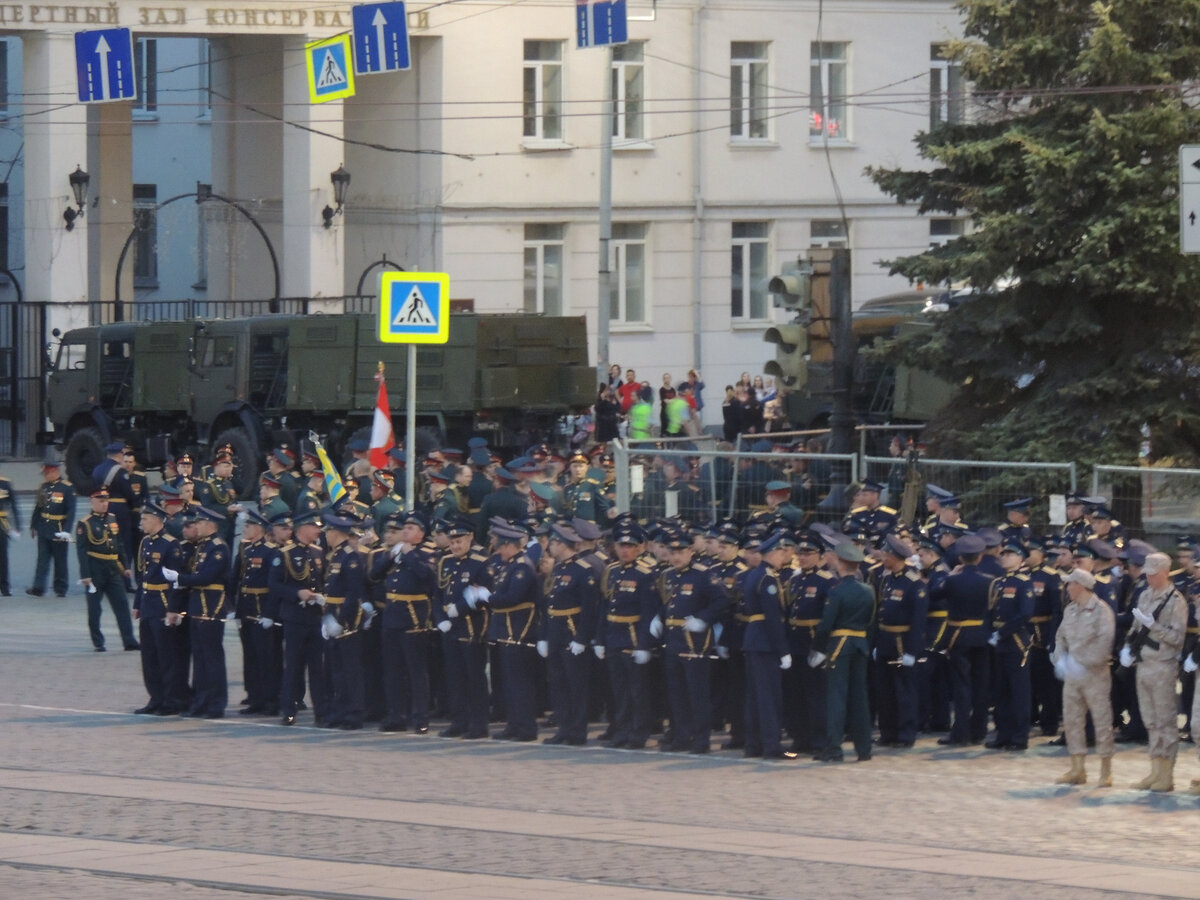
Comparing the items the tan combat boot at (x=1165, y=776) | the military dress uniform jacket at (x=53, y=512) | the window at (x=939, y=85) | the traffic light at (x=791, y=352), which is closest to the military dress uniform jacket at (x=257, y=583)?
the traffic light at (x=791, y=352)

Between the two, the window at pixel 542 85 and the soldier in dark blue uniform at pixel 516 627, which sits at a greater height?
the window at pixel 542 85

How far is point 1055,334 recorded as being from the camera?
2123 centimetres

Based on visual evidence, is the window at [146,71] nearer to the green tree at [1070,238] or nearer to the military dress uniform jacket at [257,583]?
the green tree at [1070,238]

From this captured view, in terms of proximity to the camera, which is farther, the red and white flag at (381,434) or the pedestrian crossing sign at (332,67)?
the pedestrian crossing sign at (332,67)

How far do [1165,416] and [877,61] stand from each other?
2218 centimetres

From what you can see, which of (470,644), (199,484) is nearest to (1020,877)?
(470,644)

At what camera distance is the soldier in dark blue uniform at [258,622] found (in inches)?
637

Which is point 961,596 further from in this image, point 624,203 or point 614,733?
point 624,203

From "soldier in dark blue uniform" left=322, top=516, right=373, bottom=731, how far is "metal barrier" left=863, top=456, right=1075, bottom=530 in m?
5.57

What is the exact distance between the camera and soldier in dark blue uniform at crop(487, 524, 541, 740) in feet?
49.8

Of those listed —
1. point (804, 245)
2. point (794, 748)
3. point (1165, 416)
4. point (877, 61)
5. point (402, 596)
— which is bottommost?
point (794, 748)

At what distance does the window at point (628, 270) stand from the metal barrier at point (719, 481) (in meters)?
19.7

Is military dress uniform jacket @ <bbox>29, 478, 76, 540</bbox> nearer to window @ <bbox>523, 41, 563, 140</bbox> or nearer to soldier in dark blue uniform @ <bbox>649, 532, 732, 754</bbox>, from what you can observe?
soldier in dark blue uniform @ <bbox>649, 532, 732, 754</bbox>

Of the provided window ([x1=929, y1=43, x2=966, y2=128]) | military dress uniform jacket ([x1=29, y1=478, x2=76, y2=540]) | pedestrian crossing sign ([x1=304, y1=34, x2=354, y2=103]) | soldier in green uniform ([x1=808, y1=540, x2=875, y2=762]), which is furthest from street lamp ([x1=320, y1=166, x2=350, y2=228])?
soldier in green uniform ([x1=808, y1=540, x2=875, y2=762])
